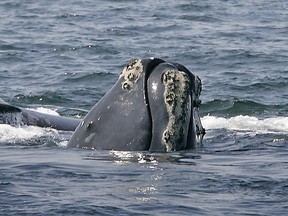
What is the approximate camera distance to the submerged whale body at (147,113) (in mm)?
10352

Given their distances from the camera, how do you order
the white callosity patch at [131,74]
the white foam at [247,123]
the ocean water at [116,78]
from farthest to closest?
the white foam at [247,123] → the white callosity patch at [131,74] → the ocean water at [116,78]

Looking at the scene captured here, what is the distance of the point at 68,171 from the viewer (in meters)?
10.0

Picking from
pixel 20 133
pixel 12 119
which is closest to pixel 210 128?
pixel 12 119

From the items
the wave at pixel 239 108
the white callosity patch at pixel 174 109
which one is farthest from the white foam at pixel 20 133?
the wave at pixel 239 108

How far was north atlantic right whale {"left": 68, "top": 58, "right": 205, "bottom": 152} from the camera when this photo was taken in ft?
34.0

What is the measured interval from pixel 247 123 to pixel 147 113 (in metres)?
6.92

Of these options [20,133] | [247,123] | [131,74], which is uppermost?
[131,74]

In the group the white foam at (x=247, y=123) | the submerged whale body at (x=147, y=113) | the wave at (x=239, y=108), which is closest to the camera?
the submerged whale body at (x=147, y=113)

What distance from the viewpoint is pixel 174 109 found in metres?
10.4

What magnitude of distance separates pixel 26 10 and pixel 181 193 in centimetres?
2741

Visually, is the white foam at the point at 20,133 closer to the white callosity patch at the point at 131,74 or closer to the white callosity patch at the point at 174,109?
the white callosity patch at the point at 131,74

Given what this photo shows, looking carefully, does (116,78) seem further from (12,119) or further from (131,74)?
(131,74)

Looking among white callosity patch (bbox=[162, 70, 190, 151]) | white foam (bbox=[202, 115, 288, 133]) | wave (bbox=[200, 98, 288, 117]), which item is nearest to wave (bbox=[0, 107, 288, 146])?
white foam (bbox=[202, 115, 288, 133])

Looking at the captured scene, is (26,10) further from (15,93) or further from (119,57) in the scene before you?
(15,93)
